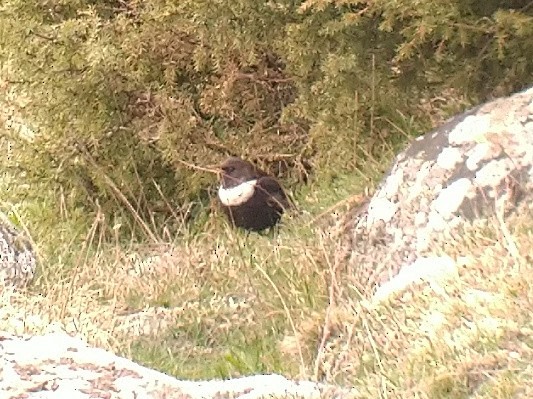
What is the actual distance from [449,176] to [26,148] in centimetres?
327

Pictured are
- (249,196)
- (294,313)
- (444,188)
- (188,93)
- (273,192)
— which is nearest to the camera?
(294,313)

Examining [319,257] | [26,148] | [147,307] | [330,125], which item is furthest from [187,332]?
[26,148]

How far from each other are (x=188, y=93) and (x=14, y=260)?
1.70 m

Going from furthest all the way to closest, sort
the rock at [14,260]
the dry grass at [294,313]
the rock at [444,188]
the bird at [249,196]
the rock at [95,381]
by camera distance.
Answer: the bird at [249,196]
the rock at [14,260]
the rock at [444,188]
the rock at [95,381]
the dry grass at [294,313]

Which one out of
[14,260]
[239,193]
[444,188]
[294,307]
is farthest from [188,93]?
[294,307]

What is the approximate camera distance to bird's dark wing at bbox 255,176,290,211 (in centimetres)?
566

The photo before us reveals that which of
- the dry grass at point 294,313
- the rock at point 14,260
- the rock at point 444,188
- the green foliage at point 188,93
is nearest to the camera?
the dry grass at point 294,313

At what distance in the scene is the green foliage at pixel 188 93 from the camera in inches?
195

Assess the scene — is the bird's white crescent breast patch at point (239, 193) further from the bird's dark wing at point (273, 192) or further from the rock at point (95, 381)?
the rock at point (95, 381)

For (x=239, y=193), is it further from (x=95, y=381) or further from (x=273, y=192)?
(x=95, y=381)

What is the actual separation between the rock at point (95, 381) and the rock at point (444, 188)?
996mm

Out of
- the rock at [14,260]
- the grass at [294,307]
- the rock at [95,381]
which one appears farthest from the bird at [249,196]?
the rock at [95,381]

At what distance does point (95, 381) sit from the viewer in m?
2.77

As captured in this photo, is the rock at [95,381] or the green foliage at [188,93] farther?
the green foliage at [188,93]
